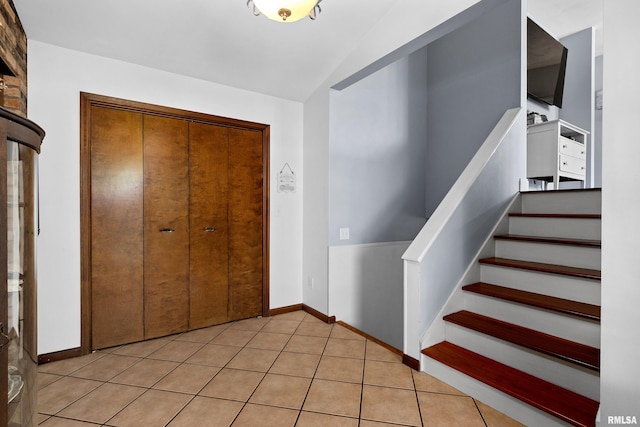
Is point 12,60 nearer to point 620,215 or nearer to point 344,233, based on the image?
point 344,233

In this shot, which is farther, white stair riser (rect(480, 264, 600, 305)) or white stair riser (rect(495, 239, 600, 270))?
white stair riser (rect(495, 239, 600, 270))

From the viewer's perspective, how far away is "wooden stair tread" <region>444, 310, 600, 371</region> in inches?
60.7

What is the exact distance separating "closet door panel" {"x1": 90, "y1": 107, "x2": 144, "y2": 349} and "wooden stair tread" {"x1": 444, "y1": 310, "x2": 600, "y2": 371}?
8.18 feet

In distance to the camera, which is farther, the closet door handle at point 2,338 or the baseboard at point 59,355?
the baseboard at point 59,355

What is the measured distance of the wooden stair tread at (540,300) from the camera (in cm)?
170

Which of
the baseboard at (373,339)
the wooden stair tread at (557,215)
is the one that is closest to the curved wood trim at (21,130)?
the baseboard at (373,339)

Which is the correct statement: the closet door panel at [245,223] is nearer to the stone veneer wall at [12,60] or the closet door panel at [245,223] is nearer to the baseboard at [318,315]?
the baseboard at [318,315]

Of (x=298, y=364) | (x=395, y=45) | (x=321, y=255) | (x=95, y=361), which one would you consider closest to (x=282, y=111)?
(x=395, y=45)

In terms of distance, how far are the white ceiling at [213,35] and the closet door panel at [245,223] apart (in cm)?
62

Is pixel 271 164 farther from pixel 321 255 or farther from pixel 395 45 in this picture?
pixel 395 45

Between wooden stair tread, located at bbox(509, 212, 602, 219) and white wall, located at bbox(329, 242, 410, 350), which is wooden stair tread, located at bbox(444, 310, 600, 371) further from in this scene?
white wall, located at bbox(329, 242, 410, 350)

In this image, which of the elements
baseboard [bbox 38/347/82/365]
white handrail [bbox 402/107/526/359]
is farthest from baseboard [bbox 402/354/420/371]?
baseboard [bbox 38/347/82/365]

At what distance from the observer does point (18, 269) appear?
3.41 ft

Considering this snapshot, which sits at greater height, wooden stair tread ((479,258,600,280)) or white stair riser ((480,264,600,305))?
wooden stair tread ((479,258,600,280))
